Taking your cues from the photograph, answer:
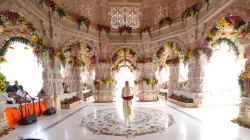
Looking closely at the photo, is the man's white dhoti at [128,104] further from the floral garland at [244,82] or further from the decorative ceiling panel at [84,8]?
the decorative ceiling panel at [84,8]

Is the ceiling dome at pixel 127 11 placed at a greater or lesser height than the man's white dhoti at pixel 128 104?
greater

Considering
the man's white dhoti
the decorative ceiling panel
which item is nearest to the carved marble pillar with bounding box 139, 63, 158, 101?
the decorative ceiling panel

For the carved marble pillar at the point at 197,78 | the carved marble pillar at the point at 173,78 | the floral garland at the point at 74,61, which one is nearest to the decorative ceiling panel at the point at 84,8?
the floral garland at the point at 74,61

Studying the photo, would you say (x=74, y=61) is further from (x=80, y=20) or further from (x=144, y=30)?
(x=144, y=30)

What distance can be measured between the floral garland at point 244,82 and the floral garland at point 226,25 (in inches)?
56.1

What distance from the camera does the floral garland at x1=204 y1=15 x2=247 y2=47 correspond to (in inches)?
207

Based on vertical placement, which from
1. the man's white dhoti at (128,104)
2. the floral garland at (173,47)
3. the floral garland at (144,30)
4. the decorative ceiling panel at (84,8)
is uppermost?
the decorative ceiling panel at (84,8)

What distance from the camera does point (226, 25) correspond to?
6.43m

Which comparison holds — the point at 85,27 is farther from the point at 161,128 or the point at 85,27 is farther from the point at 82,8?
the point at 161,128

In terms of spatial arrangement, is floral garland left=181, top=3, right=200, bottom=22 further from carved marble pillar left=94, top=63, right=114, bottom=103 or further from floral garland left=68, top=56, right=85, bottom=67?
floral garland left=68, top=56, right=85, bottom=67

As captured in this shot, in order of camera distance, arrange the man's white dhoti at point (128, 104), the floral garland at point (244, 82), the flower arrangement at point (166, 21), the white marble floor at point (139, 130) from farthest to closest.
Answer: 1. the flower arrangement at point (166, 21)
2. the man's white dhoti at point (128, 104)
3. the floral garland at point (244, 82)
4. the white marble floor at point (139, 130)

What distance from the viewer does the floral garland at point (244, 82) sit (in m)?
5.24

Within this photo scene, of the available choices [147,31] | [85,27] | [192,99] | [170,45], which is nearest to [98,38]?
[85,27]

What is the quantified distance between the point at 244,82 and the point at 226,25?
2.63 meters
